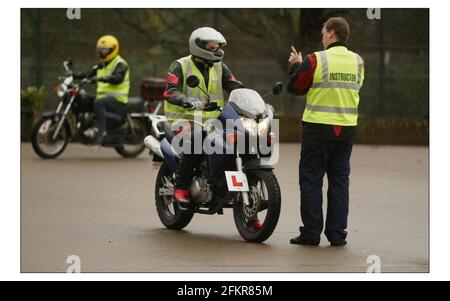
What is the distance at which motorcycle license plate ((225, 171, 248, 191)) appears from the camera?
Answer: 9789mm

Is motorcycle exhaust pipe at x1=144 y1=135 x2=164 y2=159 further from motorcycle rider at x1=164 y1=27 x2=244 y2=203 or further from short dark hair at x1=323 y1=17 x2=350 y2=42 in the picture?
short dark hair at x1=323 y1=17 x2=350 y2=42

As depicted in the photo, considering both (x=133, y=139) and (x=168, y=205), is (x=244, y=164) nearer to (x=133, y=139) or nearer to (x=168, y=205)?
(x=168, y=205)

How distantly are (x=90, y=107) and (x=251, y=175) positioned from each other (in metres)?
8.94

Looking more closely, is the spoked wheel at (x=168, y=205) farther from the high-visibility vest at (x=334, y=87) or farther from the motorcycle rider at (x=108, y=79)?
the motorcycle rider at (x=108, y=79)

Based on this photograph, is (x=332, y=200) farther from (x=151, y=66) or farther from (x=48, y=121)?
(x=151, y=66)

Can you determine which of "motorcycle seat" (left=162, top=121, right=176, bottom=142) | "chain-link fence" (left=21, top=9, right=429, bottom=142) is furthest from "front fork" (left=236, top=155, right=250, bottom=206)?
"chain-link fence" (left=21, top=9, right=429, bottom=142)

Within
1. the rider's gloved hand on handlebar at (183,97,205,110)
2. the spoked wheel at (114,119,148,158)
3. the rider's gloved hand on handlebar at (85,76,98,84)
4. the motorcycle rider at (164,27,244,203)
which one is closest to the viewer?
the rider's gloved hand on handlebar at (183,97,205,110)

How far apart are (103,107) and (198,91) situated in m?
8.06

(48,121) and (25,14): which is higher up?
(25,14)

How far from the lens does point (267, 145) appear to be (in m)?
9.91

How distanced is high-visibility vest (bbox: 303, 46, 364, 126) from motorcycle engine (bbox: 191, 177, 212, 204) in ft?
3.62

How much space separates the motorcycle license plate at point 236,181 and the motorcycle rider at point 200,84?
616 mm
